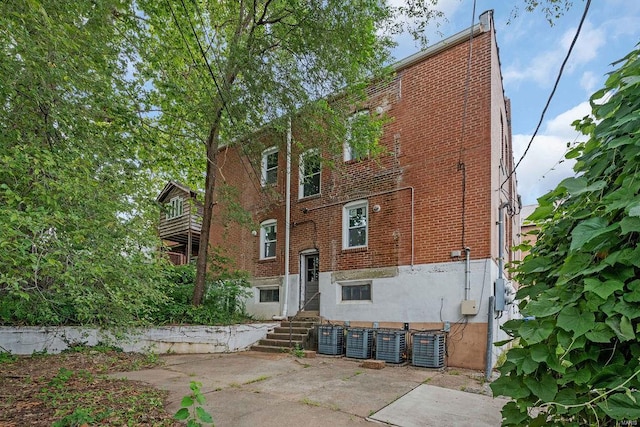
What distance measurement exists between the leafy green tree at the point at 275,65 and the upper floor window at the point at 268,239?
4.14 meters

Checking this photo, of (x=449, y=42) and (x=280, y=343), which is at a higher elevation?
(x=449, y=42)

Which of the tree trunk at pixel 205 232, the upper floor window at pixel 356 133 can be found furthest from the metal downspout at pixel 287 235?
the upper floor window at pixel 356 133

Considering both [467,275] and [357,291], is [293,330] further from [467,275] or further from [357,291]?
[467,275]

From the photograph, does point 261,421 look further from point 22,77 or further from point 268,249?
point 268,249

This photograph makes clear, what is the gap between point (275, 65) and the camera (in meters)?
7.32

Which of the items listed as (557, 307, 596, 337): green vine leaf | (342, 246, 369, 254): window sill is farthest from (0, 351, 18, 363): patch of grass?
(557, 307, 596, 337): green vine leaf

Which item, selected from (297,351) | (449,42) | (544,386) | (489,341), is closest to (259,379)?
(297,351)

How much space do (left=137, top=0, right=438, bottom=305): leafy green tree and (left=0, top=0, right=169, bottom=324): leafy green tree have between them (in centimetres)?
231

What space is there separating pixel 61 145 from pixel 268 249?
893cm

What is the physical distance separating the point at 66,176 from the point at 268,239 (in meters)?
9.21

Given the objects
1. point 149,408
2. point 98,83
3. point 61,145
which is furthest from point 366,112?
point 149,408

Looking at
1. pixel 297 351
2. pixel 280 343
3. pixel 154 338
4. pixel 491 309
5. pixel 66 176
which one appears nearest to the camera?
pixel 66 176

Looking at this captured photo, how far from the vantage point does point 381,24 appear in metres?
7.07

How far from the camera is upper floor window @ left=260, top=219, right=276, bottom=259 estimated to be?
1245 centimetres
